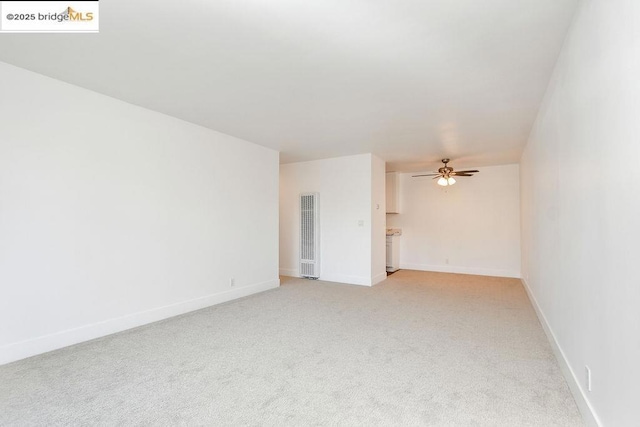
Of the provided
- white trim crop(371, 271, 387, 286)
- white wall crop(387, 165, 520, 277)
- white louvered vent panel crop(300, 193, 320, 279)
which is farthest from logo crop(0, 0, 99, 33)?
white wall crop(387, 165, 520, 277)

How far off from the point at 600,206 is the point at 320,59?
2013 mm

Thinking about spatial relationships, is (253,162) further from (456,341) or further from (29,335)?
(456,341)

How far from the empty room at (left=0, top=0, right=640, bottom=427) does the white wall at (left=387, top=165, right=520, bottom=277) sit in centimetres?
205

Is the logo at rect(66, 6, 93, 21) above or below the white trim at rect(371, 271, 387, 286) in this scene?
above

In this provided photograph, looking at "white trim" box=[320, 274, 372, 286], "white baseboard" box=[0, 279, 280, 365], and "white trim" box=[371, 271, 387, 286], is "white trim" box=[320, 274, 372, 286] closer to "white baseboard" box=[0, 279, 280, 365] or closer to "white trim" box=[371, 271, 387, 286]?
"white trim" box=[371, 271, 387, 286]

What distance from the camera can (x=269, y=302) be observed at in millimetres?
4457

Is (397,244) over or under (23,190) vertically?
under

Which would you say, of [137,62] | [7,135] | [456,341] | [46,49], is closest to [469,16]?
[137,62]

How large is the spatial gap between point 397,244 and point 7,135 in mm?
6948

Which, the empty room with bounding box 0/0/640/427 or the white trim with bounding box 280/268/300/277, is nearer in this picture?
the empty room with bounding box 0/0/640/427

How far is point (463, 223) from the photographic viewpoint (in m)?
7.14

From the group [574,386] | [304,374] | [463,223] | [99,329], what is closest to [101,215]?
[99,329]

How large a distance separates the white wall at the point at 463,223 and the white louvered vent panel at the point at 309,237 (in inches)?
104

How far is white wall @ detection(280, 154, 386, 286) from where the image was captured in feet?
18.7
